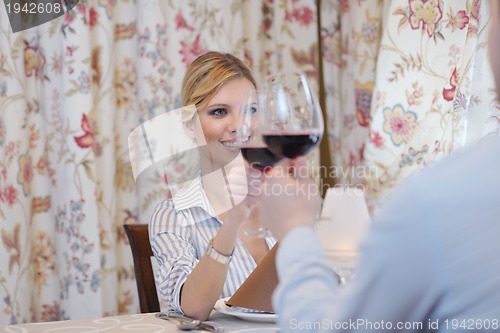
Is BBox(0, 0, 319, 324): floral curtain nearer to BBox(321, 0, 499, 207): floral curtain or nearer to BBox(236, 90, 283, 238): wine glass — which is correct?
BBox(321, 0, 499, 207): floral curtain

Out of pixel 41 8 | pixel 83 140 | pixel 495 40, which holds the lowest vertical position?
pixel 83 140

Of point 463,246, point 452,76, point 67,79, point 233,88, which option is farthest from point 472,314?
point 67,79

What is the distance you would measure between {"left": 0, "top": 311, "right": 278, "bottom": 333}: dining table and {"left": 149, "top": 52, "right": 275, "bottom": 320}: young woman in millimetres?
252

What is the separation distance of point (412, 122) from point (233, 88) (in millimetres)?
628

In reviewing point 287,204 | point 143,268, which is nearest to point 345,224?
point 143,268

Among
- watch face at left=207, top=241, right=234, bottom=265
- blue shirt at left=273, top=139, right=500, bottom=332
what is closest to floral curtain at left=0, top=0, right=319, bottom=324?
watch face at left=207, top=241, right=234, bottom=265

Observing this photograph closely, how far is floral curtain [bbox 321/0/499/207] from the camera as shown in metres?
2.10

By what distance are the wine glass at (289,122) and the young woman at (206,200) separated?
0.67 meters

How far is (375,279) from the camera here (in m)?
0.77

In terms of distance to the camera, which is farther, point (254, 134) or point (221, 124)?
point (221, 124)

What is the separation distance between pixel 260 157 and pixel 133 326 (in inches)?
18.2

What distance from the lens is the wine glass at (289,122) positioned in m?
1.15

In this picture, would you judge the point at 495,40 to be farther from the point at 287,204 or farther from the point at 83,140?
the point at 83,140

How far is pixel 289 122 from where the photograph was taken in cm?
116
